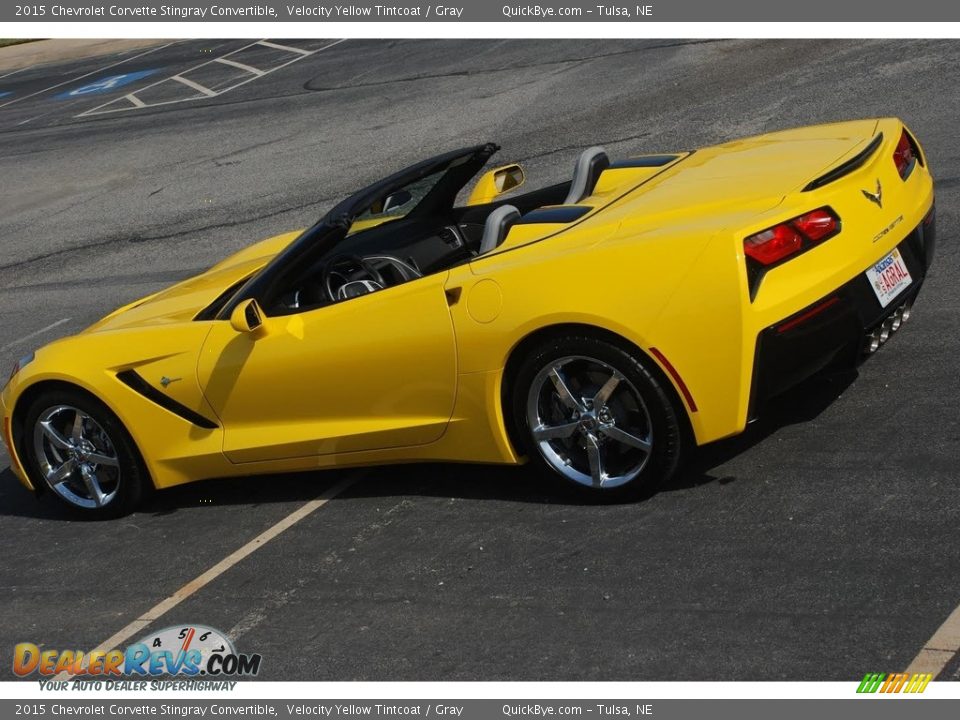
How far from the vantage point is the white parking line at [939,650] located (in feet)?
12.9

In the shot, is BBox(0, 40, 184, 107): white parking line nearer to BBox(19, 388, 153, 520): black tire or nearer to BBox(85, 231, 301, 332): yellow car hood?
BBox(85, 231, 301, 332): yellow car hood

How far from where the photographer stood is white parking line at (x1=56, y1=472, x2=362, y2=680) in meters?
5.25

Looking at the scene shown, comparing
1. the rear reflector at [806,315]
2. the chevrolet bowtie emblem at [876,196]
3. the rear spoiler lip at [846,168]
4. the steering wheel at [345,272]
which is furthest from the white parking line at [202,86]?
the rear reflector at [806,315]

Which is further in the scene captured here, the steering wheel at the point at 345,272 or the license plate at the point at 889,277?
the steering wheel at the point at 345,272

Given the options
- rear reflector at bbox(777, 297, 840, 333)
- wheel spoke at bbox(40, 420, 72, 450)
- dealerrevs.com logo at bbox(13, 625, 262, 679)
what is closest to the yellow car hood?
wheel spoke at bbox(40, 420, 72, 450)

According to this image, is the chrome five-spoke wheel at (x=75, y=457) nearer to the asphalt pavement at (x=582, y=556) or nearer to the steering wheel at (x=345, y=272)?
the asphalt pavement at (x=582, y=556)

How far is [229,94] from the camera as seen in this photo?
792 inches

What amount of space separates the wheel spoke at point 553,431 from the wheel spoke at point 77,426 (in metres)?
2.52

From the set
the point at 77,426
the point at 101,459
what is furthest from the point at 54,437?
the point at 101,459

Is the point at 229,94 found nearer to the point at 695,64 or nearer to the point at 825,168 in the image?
the point at 695,64

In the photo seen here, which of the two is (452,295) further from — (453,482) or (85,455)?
(85,455)

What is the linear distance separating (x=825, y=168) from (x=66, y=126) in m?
17.3

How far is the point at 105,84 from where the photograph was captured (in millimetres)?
23984

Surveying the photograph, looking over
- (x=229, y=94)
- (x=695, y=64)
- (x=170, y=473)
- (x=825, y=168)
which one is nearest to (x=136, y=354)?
(x=170, y=473)
